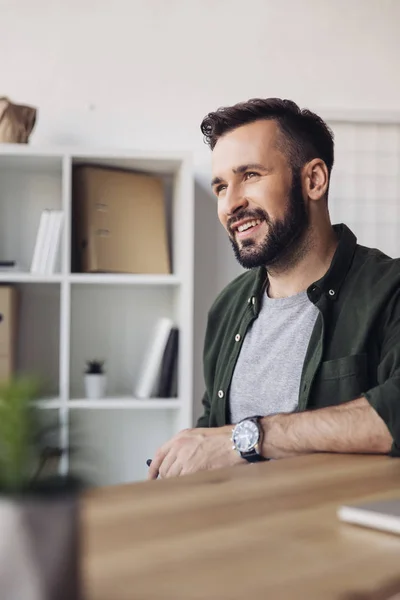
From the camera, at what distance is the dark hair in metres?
2.11

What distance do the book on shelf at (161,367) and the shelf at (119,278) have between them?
0.58 feet

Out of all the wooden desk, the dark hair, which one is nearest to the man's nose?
the dark hair

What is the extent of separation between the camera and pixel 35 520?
40cm

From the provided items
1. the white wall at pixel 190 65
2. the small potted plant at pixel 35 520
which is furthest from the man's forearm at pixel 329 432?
the white wall at pixel 190 65

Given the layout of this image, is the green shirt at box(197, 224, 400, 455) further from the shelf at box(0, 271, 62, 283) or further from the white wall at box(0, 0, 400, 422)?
the white wall at box(0, 0, 400, 422)

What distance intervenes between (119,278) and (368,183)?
4.25ft

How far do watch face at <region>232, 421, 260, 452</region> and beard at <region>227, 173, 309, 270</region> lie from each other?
0.67 meters

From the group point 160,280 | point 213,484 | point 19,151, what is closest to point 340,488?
point 213,484

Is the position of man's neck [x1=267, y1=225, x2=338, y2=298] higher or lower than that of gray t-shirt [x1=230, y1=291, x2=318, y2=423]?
higher

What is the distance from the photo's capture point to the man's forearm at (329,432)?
1356mm

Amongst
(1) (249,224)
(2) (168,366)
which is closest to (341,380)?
(1) (249,224)

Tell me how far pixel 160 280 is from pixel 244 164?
1005 mm

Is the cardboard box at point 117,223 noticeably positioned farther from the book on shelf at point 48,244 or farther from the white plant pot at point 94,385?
the white plant pot at point 94,385

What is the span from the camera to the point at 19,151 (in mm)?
2906
